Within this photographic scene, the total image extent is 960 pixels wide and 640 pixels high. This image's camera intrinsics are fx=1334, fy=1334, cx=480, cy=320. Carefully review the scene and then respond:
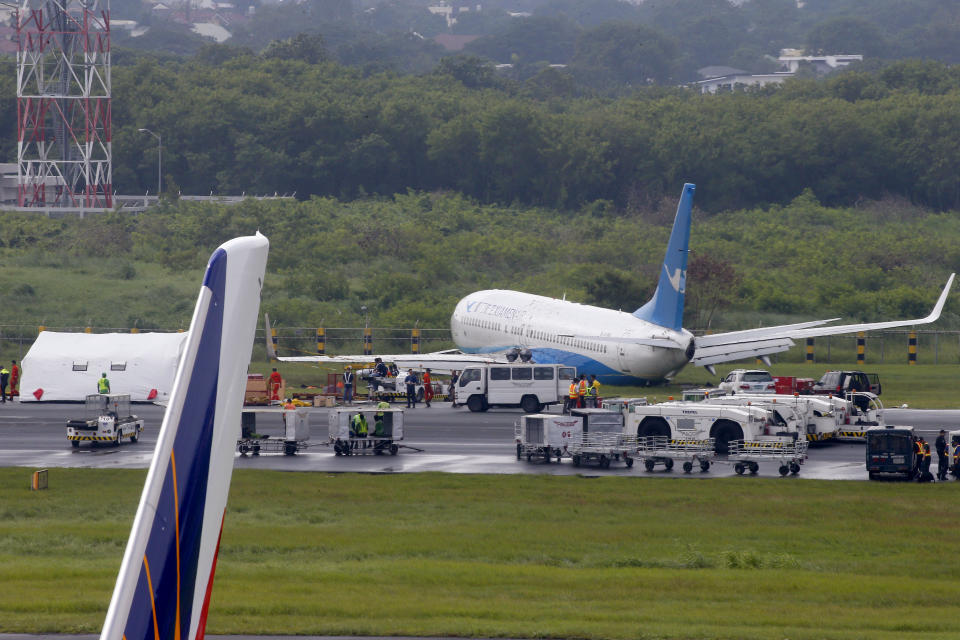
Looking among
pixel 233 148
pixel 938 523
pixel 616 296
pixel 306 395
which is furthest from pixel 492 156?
pixel 938 523

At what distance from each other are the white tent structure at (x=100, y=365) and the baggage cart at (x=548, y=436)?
1895 cm

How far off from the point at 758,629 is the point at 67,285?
77.2 meters

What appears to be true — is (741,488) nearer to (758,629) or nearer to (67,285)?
(758,629)

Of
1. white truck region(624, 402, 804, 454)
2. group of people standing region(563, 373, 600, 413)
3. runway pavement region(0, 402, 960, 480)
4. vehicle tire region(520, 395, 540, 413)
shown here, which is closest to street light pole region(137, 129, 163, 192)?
runway pavement region(0, 402, 960, 480)

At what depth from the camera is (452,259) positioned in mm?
99562

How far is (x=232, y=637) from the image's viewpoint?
19297 millimetres

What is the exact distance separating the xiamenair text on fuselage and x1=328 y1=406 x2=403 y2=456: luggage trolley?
14.9m

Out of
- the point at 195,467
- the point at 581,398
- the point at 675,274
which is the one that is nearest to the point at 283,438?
the point at 581,398

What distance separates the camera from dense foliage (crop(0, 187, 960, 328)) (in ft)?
281

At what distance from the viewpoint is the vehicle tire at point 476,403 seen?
5478 cm

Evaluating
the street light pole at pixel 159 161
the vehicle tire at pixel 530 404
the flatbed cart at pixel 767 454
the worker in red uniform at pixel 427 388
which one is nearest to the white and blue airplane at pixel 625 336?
the worker in red uniform at pixel 427 388

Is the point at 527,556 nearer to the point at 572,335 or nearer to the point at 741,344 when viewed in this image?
the point at 572,335

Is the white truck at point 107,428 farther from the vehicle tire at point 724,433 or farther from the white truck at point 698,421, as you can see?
the vehicle tire at point 724,433

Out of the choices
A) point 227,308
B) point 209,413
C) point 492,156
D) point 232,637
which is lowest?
point 232,637
